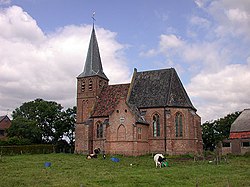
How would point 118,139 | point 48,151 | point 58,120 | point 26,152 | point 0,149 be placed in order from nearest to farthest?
1. point 118,139
2. point 0,149
3. point 26,152
4. point 48,151
5. point 58,120

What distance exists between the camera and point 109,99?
52281mm

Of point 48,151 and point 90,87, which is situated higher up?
point 90,87

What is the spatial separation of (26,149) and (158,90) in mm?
26117

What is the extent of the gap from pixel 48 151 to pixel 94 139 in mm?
14362

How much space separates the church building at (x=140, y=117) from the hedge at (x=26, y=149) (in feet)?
29.6

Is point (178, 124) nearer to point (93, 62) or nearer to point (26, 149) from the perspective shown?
point (93, 62)

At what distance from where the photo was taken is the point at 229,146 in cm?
5303

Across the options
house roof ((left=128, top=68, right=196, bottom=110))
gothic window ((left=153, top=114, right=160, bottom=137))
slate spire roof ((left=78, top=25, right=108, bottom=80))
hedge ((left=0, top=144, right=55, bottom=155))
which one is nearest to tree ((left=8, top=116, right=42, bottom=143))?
hedge ((left=0, top=144, right=55, bottom=155))

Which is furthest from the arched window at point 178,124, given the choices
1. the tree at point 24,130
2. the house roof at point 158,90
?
the tree at point 24,130

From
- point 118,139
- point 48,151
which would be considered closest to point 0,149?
point 48,151

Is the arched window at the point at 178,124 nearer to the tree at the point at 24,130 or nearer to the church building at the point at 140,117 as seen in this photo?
the church building at the point at 140,117

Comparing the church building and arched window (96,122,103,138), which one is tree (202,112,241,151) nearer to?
the church building

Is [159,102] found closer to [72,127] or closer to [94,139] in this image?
[94,139]

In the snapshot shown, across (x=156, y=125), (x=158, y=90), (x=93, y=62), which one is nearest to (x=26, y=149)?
(x=93, y=62)
